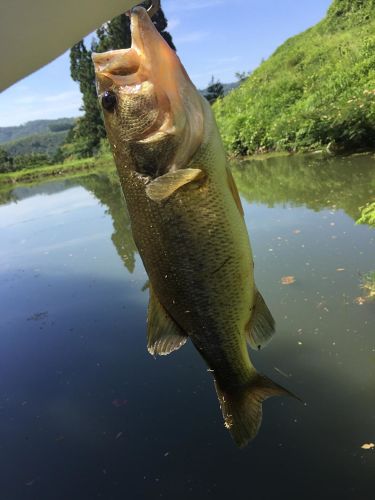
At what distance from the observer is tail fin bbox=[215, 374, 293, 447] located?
1.50 metres

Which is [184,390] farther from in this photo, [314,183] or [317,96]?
[317,96]

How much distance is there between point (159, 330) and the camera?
4.77 feet

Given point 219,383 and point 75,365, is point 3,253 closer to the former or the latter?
point 75,365

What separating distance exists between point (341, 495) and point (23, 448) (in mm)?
2529

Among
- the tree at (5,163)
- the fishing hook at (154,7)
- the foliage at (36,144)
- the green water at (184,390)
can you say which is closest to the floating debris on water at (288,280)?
the green water at (184,390)

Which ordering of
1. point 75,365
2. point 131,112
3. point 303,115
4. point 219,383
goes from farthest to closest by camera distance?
point 303,115, point 75,365, point 219,383, point 131,112

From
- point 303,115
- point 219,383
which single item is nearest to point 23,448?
point 219,383

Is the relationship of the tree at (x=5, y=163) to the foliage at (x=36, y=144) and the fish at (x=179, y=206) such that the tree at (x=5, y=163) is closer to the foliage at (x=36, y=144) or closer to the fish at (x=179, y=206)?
the fish at (x=179, y=206)

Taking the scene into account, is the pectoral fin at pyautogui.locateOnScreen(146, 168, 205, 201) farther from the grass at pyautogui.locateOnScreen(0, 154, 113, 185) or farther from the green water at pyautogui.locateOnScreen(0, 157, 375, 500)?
the grass at pyautogui.locateOnScreen(0, 154, 113, 185)

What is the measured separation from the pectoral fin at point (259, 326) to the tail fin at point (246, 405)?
0.13 meters

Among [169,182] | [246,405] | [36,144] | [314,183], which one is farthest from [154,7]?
[36,144]

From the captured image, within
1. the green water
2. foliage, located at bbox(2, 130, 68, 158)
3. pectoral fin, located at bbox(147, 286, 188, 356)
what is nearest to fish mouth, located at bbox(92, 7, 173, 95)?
pectoral fin, located at bbox(147, 286, 188, 356)

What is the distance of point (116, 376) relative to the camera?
4.75 meters

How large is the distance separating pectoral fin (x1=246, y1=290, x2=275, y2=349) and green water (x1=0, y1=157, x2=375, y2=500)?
1.96 m
